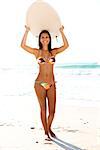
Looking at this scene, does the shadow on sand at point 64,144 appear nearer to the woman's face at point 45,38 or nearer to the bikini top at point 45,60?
the bikini top at point 45,60

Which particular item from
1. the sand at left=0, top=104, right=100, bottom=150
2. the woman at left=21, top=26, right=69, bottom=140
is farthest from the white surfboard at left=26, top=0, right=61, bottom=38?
the sand at left=0, top=104, right=100, bottom=150

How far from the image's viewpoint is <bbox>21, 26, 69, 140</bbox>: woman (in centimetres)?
631

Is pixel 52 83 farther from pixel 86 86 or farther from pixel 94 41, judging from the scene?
pixel 94 41

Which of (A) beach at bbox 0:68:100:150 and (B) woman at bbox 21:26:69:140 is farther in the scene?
(B) woman at bbox 21:26:69:140

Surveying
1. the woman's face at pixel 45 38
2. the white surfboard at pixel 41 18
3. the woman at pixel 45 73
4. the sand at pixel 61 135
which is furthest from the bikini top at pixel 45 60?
the sand at pixel 61 135

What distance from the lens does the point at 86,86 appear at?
49.6 feet

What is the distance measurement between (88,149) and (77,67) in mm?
19555

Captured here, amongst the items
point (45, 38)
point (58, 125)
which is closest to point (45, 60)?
point (45, 38)

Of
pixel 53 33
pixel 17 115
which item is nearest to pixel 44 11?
pixel 53 33

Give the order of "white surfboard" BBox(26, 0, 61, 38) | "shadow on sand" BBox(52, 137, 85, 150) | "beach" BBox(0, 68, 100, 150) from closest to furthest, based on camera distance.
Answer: "shadow on sand" BBox(52, 137, 85, 150) < "beach" BBox(0, 68, 100, 150) < "white surfboard" BBox(26, 0, 61, 38)

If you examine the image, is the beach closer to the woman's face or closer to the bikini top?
the bikini top

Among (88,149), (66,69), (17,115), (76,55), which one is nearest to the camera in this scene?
(88,149)

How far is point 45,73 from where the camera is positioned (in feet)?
20.9

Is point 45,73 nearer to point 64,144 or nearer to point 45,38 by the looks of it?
point 45,38
